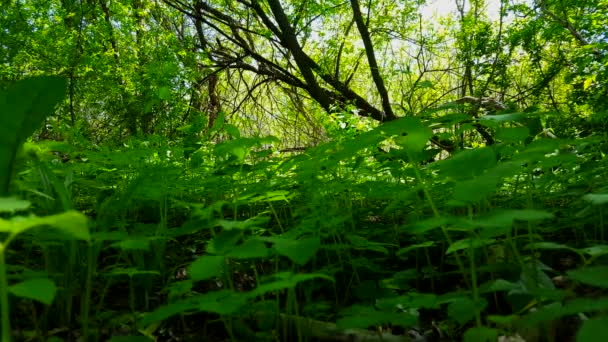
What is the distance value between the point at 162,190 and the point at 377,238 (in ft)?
2.88

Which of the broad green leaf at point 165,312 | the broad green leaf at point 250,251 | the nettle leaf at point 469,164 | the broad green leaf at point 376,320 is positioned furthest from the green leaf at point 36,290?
the nettle leaf at point 469,164

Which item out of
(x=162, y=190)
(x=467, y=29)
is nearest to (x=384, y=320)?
(x=162, y=190)

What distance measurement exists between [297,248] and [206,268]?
0.62 feet

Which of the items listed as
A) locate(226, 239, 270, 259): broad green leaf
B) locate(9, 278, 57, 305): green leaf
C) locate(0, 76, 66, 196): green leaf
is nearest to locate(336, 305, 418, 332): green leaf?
locate(226, 239, 270, 259): broad green leaf

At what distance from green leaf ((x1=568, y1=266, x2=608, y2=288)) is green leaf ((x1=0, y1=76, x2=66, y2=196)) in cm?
114

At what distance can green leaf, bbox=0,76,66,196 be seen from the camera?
0.99 m

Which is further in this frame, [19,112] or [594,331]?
[19,112]

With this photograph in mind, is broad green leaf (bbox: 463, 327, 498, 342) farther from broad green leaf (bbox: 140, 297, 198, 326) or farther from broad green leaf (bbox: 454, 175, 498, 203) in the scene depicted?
broad green leaf (bbox: 140, 297, 198, 326)

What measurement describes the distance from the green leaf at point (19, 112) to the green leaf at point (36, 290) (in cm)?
54

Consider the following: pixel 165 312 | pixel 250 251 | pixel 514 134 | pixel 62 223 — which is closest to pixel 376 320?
pixel 250 251

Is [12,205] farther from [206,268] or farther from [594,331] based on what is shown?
[594,331]

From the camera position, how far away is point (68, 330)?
42.4 inches

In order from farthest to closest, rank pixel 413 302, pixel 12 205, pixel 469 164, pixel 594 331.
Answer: pixel 469 164, pixel 413 302, pixel 12 205, pixel 594 331

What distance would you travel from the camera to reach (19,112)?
1.00m
